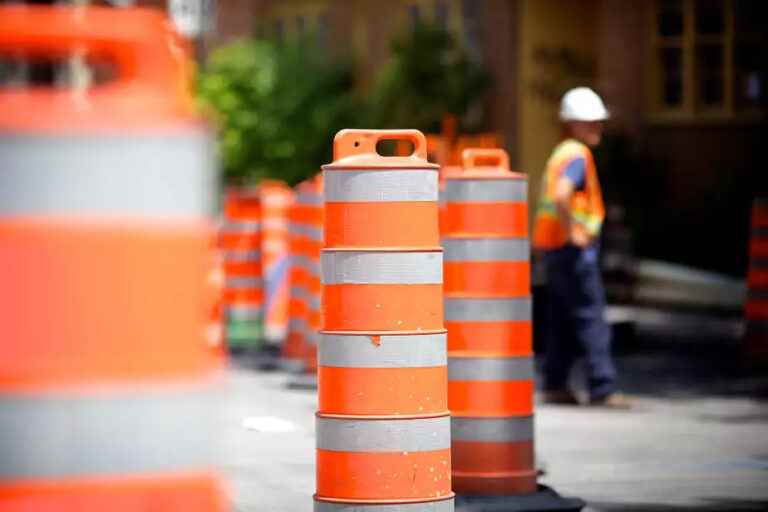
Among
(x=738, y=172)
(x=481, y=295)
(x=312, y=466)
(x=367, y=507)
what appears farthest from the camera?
(x=738, y=172)

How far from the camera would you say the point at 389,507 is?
756cm

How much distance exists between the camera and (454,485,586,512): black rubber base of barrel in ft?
29.3

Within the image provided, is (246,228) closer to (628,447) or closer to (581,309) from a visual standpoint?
(581,309)

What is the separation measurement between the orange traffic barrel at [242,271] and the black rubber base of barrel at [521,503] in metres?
10.4

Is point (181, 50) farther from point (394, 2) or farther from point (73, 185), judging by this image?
point (394, 2)

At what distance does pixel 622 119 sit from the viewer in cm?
3158

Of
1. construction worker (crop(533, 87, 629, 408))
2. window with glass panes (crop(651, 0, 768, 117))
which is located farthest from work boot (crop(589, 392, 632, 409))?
window with glass panes (crop(651, 0, 768, 117))

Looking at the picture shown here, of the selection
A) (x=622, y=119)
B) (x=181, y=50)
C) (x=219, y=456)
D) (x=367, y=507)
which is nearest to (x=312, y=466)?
(x=367, y=507)

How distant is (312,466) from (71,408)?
6253mm

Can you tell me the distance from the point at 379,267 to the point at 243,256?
1272 centimetres

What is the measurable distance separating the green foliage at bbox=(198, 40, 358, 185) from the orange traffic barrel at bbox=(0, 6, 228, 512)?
34.6 metres

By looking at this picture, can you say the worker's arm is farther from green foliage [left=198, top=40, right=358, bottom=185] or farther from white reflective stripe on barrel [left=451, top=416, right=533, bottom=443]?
green foliage [left=198, top=40, right=358, bottom=185]

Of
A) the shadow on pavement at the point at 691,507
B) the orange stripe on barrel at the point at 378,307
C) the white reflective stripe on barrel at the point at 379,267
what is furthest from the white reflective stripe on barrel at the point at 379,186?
the shadow on pavement at the point at 691,507

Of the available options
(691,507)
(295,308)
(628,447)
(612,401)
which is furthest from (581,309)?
(691,507)
